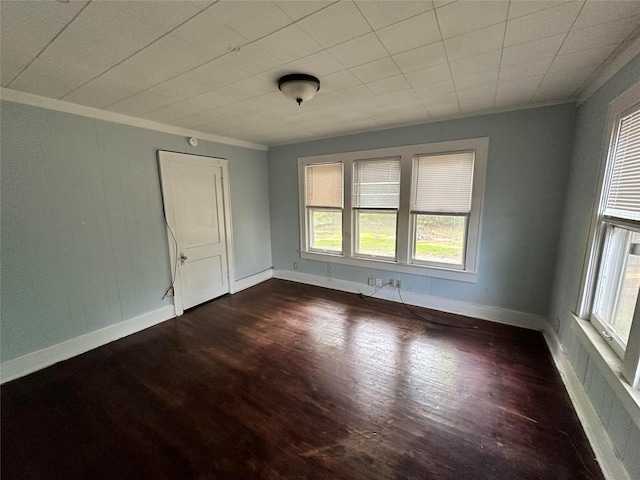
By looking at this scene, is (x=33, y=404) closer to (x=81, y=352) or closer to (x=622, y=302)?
(x=81, y=352)

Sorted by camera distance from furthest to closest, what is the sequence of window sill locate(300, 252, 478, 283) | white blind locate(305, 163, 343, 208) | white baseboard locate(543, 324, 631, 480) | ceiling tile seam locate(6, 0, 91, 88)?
white blind locate(305, 163, 343, 208) < window sill locate(300, 252, 478, 283) < white baseboard locate(543, 324, 631, 480) < ceiling tile seam locate(6, 0, 91, 88)

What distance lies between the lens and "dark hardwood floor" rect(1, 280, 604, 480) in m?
1.49

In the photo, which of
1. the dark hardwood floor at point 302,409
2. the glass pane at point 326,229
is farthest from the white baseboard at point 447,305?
the glass pane at point 326,229

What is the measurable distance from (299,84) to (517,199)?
105 inches

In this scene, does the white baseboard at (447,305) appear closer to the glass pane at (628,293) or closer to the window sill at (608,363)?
the window sill at (608,363)

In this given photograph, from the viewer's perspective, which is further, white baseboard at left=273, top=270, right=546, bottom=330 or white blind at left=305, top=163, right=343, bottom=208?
white blind at left=305, top=163, right=343, bottom=208

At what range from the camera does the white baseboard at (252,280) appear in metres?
4.31

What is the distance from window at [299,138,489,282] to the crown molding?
1646 mm

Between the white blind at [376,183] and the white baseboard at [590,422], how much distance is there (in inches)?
92.0

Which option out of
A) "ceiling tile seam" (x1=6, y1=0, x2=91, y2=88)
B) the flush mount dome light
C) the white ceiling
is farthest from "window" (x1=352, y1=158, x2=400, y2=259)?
"ceiling tile seam" (x1=6, y1=0, x2=91, y2=88)

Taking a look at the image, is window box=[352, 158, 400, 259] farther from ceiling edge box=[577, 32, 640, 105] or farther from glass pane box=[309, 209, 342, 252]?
ceiling edge box=[577, 32, 640, 105]

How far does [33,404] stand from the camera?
1.97 m

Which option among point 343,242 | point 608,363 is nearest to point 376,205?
point 343,242

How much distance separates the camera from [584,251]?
204 cm
